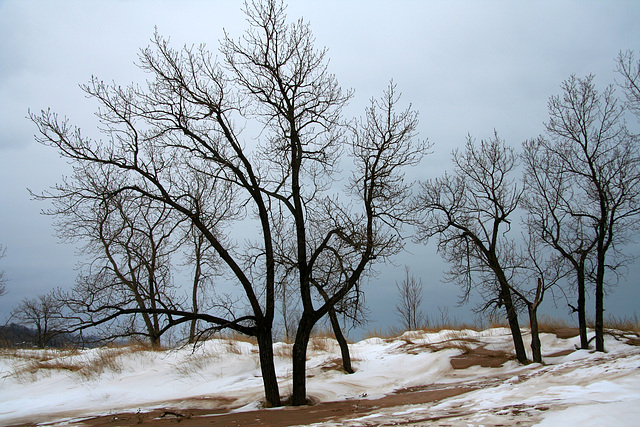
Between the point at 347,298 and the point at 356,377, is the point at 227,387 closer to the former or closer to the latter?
the point at 356,377

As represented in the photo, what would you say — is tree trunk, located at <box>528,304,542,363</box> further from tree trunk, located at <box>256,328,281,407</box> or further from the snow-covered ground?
tree trunk, located at <box>256,328,281,407</box>

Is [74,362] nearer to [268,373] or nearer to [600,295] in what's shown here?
[268,373]

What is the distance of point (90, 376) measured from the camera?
56.2 ft

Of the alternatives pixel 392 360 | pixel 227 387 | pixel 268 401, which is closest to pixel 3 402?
pixel 227 387

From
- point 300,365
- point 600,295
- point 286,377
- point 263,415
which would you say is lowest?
point 263,415

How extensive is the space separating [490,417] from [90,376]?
16259 millimetres

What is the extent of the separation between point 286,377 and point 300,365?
471cm

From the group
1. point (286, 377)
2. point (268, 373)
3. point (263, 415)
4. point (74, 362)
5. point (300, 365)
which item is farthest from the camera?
point (74, 362)

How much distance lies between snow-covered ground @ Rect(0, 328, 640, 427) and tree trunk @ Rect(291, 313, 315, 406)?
4.48ft

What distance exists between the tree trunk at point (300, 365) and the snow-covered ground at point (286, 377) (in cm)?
136

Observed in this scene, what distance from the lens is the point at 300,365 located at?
39.5 ft

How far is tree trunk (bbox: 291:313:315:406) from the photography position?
11898 millimetres

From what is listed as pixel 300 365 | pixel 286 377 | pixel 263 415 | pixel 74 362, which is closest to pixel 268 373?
pixel 300 365

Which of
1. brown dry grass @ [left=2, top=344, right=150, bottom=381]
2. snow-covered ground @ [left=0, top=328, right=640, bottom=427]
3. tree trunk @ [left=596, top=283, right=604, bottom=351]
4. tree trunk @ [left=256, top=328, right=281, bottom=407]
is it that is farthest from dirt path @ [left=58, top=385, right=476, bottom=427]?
tree trunk @ [left=596, top=283, right=604, bottom=351]
